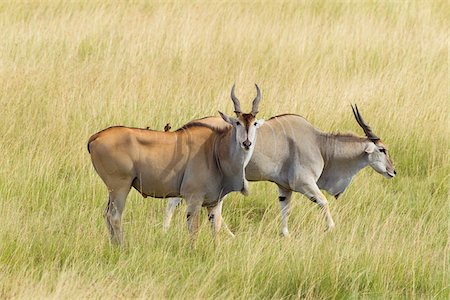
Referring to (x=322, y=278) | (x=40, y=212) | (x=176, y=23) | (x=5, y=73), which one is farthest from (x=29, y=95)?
(x=322, y=278)

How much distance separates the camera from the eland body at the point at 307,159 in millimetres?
8195

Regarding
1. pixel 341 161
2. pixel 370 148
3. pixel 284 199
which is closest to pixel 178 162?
pixel 284 199

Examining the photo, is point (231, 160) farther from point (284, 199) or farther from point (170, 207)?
point (284, 199)

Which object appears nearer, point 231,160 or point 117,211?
point 117,211

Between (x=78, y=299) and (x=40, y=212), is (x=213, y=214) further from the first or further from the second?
(x=78, y=299)

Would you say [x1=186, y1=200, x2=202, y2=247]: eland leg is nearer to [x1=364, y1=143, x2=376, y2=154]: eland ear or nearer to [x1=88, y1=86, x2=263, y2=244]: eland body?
[x1=88, y1=86, x2=263, y2=244]: eland body

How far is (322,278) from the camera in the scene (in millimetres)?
6621

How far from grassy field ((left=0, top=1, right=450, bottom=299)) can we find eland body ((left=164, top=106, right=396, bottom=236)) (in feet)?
0.52

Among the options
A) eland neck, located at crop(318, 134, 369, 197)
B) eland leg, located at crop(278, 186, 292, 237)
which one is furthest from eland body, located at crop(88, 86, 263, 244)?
eland neck, located at crop(318, 134, 369, 197)

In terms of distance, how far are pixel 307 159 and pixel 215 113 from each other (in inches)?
77.5

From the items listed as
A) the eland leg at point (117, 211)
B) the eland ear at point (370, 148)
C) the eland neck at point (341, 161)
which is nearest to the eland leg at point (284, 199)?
the eland neck at point (341, 161)

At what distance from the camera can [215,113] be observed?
10.1 m

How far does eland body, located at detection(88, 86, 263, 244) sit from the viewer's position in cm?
706

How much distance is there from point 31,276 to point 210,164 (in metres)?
1.66
